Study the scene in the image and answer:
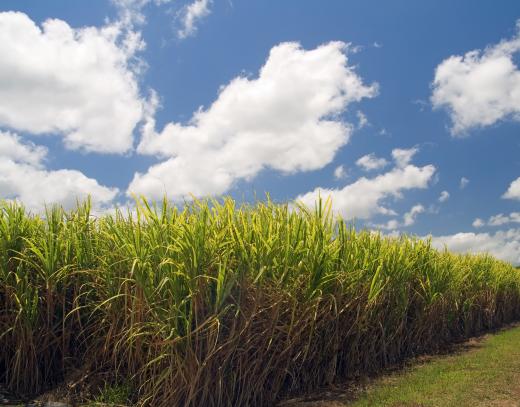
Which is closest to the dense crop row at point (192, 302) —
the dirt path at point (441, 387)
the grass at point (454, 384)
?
the dirt path at point (441, 387)

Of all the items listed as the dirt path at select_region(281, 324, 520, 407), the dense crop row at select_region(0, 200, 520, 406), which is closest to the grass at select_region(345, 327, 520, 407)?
the dirt path at select_region(281, 324, 520, 407)

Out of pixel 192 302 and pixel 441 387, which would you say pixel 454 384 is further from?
pixel 192 302

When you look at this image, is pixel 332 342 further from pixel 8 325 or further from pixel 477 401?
pixel 8 325

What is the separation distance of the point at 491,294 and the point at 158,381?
35.7 feet

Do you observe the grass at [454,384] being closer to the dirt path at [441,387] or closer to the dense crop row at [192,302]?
the dirt path at [441,387]

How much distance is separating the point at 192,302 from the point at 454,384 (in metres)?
3.89

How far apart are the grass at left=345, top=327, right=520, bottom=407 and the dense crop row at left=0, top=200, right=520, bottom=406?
20.9 inches

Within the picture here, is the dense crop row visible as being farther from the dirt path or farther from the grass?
the grass

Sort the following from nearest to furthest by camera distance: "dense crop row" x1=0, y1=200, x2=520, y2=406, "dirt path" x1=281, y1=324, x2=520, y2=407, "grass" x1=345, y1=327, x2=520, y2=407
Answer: "dense crop row" x1=0, y1=200, x2=520, y2=406 < "dirt path" x1=281, y1=324, x2=520, y2=407 < "grass" x1=345, y1=327, x2=520, y2=407

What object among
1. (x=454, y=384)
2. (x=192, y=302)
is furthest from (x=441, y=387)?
(x=192, y=302)

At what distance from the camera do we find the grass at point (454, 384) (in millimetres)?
5332

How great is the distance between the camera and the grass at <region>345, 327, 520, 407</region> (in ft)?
17.5

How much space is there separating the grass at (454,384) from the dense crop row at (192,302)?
0.53 metres

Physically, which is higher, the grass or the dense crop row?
the dense crop row
